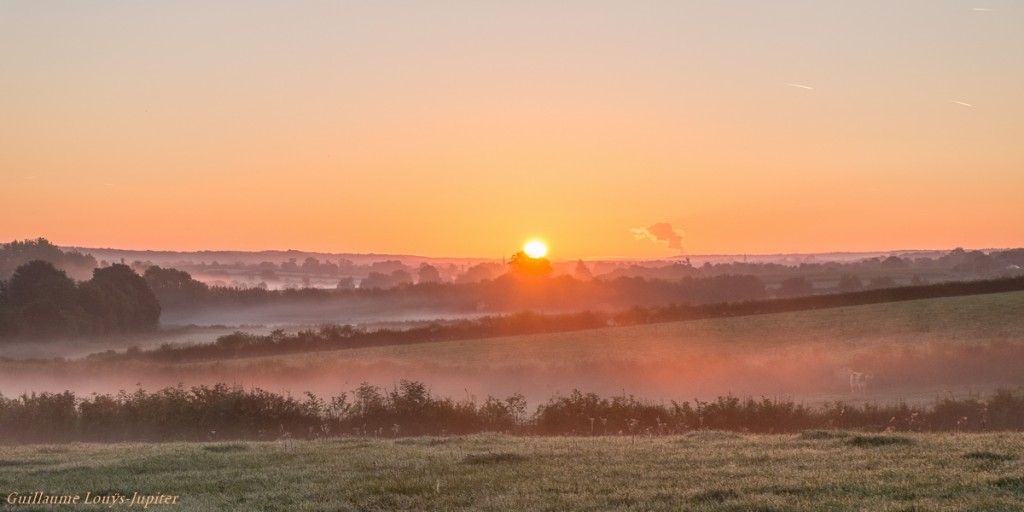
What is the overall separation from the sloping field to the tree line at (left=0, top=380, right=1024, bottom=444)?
766 cm

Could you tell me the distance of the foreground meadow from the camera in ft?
36.5

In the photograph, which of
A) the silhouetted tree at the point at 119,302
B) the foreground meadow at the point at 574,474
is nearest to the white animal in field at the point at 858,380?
the foreground meadow at the point at 574,474

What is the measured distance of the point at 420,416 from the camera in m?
25.6

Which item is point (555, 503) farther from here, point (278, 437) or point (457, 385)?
point (457, 385)

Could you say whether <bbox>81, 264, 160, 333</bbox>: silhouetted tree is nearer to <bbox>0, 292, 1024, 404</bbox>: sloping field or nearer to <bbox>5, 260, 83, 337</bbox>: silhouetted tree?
<bbox>5, 260, 83, 337</bbox>: silhouetted tree

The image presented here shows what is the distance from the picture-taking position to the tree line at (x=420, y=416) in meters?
22.9

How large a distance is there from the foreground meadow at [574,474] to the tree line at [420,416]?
15.0ft

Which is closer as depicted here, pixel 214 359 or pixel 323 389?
pixel 323 389

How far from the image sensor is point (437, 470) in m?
14.5

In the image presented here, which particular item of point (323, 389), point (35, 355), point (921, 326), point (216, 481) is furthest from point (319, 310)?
point (216, 481)

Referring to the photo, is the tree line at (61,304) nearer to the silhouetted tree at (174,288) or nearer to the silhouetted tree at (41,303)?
the silhouetted tree at (41,303)

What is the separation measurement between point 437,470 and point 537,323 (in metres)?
44.3

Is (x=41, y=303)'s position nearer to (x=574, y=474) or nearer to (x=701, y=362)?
(x=701, y=362)

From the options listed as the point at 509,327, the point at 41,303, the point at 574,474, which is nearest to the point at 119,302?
the point at 41,303
